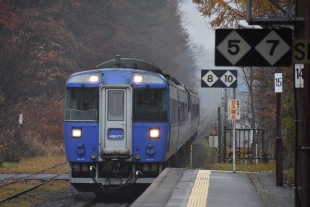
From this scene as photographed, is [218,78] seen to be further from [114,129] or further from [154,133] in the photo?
[114,129]

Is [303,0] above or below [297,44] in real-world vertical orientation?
above

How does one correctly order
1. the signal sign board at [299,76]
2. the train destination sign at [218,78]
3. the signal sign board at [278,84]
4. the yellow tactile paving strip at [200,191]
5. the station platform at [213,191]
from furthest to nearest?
the train destination sign at [218,78]
the signal sign board at [278,84]
the station platform at [213,191]
the yellow tactile paving strip at [200,191]
the signal sign board at [299,76]

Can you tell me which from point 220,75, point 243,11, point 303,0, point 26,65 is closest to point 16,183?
point 220,75

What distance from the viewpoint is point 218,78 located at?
48.1 ft

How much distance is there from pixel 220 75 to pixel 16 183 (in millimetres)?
6265

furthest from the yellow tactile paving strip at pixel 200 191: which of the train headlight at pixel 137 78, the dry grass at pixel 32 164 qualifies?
the dry grass at pixel 32 164

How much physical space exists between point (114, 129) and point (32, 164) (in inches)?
380

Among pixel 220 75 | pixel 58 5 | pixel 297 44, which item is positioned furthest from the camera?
pixel 58 5

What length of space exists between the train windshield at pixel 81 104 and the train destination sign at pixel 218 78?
7.73 feet

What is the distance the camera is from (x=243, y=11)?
539 inches

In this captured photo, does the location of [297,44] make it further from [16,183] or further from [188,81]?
[188,81]

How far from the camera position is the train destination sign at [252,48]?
6621mm

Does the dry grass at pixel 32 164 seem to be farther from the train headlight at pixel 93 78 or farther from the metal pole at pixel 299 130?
the metal pole at pixel 299 130

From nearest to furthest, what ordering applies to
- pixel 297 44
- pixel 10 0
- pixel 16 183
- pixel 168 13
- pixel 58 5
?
pixel 297 44, pixel 16 183, pixel 10 0, pixel 58 5, pixel 168 13
